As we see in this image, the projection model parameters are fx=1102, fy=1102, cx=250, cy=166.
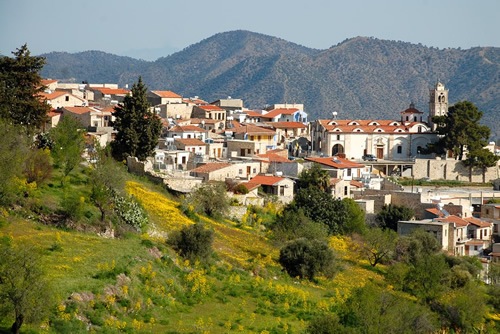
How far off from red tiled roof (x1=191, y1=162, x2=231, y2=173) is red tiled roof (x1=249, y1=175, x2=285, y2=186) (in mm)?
1594

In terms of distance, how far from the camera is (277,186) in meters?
54.8

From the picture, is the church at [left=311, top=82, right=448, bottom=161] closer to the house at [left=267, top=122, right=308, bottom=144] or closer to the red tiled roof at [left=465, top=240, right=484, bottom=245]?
the house at [left=267, top=122, right=308, bottom=144]

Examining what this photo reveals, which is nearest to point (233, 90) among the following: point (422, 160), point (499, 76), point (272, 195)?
Result: point (499, 76)

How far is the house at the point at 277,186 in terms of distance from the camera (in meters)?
54.2

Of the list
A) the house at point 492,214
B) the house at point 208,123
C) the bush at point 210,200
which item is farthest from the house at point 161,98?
the bush at point 210,200

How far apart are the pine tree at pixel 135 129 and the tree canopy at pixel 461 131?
106 feet

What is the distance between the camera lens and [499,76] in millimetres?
194625

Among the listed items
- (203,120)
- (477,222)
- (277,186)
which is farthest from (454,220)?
(203,120)

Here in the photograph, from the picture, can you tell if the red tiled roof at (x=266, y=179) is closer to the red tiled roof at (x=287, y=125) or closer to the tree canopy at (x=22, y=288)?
the red tiled roof at (x=287, y=125)

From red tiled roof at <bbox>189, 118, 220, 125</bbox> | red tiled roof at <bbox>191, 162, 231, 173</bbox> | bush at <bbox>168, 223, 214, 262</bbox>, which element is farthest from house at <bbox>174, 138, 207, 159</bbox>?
bush at <bbox>168, 223, 214, 262</bbox>

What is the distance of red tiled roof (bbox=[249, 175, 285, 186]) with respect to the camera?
54844 mm

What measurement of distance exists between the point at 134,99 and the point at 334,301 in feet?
59.5

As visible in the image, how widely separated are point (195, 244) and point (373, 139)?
147 ft

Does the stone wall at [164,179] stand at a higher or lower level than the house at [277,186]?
higher
